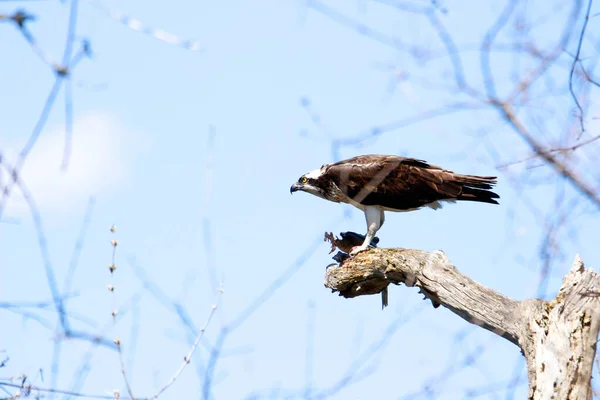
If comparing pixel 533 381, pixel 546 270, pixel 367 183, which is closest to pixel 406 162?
pixel 367 183

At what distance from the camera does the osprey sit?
8.27 metres

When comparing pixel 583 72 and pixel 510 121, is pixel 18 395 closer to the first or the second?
pixel 510 121

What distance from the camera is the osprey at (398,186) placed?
8266 mm

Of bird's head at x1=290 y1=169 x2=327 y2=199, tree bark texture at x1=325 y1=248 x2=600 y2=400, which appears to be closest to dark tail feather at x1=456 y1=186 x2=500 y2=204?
tree bark texture at x1=325 y1=248 x2=600 y2=400

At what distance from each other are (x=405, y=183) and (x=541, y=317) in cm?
348

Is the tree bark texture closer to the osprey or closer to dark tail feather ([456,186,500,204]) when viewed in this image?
the osprey

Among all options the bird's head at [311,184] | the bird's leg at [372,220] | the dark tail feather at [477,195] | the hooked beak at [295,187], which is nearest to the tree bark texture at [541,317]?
the dark tail feather at [477,195]

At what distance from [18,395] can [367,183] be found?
5701 mm

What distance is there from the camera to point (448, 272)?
20.5 ft

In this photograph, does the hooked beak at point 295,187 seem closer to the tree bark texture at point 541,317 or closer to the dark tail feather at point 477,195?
the dark tail feather at point 477,195

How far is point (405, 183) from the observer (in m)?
8.70

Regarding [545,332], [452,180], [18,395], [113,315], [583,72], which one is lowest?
[18,395]

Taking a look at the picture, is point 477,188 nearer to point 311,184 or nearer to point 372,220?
point 372,220

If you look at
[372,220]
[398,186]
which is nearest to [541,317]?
[398,186]
